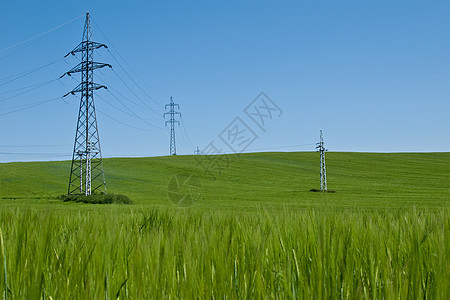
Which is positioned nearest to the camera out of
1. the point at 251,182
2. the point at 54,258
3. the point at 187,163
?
the point at 54,258

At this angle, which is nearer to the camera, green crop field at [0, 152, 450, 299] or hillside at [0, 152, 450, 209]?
green crop field at [0, 152, 450, 299]

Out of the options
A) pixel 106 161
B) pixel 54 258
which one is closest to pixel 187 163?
pixel 106 161

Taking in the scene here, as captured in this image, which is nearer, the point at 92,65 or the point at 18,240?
the point at 18,240

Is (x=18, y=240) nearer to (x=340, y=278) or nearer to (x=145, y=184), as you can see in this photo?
(x=340, y=278)

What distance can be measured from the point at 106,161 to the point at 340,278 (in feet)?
177

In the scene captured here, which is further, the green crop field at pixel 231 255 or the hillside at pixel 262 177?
the hillside at pixel 262 177

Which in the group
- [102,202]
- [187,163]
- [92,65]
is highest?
[92,65]

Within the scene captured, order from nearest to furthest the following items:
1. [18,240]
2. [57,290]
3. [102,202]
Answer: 1. [57,290]
2. [18,240]
3. [102,202]

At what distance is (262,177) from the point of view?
147 ft

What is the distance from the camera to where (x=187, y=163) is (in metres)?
52.6

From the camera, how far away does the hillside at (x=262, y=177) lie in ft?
110

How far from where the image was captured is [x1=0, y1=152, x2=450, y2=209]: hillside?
3356cm

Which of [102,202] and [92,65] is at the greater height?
[92,65]

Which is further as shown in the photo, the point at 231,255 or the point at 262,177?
the point at 262,177
